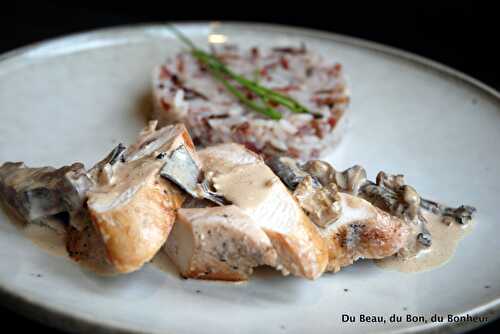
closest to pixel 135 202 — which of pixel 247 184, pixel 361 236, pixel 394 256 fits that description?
pixel 247 184

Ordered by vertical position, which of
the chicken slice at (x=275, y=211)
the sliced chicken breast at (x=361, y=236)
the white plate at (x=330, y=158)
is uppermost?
the chicken slice at (x=275, y=211)

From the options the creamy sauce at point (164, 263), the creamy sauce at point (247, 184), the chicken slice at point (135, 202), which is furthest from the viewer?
the creamy sauce at point (164, 263)

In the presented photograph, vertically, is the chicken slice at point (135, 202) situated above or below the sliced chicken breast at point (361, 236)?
above

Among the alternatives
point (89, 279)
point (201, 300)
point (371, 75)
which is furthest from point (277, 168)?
point (371, 75)

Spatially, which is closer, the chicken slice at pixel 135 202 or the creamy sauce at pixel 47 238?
the chicken slice at pixel 135 202

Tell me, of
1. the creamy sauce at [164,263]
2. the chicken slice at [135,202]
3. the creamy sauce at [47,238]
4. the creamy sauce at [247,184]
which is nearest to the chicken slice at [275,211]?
the creamy sauce at [247,184]

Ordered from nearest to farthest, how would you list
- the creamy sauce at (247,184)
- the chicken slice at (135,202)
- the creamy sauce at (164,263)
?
the chicken slice at (135,202)
the creamy sauce at (247,184)
the creamy sauce at (164,263)

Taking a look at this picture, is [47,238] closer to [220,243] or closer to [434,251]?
[220,243]

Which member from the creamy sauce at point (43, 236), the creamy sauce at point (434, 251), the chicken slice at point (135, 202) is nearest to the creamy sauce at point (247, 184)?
the chicken slice at point (135, 202)

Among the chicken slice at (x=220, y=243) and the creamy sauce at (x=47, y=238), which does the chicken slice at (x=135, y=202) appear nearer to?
the chicken slice at (x=220, y=243)
